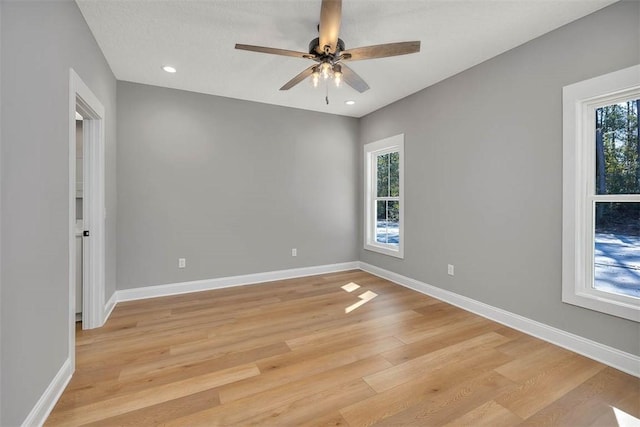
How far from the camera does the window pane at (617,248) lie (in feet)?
6.83

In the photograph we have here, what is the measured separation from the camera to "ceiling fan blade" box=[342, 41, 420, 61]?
6.38 ft

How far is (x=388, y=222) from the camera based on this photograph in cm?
453

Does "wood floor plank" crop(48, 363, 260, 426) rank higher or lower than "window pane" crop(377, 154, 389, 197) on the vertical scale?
lower

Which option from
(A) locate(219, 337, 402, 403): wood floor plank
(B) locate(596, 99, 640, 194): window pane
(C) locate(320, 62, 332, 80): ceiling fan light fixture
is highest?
(C) locate(320, 62, 332, 80): ceiling fan light fixture

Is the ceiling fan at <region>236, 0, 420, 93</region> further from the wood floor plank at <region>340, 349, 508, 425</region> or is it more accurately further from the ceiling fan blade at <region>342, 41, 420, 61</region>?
the wood floor plank at <region>340, 349, 508, 425</region>

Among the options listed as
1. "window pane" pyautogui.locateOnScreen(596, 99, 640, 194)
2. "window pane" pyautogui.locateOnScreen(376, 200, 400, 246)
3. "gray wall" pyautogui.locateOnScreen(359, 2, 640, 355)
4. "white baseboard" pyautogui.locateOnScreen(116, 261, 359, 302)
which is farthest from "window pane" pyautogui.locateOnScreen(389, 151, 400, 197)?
"window pane" pyautogui.locateOnScreen(596, 99, 640, 194)

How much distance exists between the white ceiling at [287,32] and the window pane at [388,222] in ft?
6.11

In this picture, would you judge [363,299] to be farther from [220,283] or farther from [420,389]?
[220,283]

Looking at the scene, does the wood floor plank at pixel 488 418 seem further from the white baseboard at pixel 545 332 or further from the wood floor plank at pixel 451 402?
the white baseboard at pixel 545 332

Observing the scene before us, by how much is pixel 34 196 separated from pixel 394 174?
158 inches

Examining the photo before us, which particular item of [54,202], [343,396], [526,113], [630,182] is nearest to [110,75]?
[54,202]

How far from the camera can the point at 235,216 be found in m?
4.05

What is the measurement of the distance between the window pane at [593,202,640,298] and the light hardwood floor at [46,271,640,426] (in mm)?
634

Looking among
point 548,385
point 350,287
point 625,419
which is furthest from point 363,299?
point 625,419
